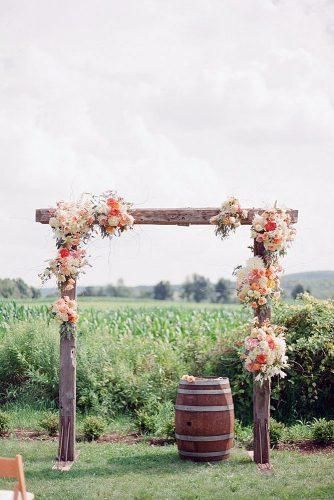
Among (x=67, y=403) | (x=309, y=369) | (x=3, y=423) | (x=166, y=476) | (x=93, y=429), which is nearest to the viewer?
(x=166, y=476)

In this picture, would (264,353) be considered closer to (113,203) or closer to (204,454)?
(204,454)

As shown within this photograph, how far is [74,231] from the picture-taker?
9.53m

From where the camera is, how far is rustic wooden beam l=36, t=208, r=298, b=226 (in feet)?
31.6

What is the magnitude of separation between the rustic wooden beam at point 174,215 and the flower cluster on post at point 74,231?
0.46 feet

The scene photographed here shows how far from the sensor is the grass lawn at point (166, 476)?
26.0 ft

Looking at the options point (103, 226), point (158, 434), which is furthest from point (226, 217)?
point (158, 434)

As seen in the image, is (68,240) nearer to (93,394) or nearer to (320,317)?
(93,394)

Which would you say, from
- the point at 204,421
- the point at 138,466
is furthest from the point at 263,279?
the point at 138,466

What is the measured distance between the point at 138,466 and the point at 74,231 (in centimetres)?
289

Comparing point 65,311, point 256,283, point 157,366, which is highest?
point 256,283

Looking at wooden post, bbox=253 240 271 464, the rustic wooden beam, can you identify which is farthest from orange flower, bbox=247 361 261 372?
the rustic wooden beam

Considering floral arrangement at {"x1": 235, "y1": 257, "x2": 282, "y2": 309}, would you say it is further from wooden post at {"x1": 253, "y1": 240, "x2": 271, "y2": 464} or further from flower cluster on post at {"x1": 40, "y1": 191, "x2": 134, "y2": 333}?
flower cluster on post at {"x1": 40, "y1": 191, "x2": 134, "y2": 333}

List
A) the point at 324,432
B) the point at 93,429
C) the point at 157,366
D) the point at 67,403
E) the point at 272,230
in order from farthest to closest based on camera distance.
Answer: the point at 157,366, the point at 93,429, the point at 324,432, the point at 67,403, the point at 272,230

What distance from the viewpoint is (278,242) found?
9227mm
